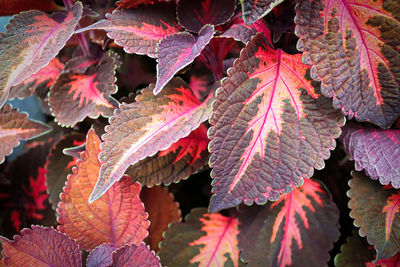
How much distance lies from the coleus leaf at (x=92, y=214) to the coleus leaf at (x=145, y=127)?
0.20ft

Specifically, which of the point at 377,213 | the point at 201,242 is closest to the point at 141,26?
the point at 201,242

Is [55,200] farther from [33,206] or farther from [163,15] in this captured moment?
[163,15]

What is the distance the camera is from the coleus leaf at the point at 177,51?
0.59 meters

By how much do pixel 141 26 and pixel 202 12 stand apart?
124 mm

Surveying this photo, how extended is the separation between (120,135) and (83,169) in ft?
0.31

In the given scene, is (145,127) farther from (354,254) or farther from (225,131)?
(354,254)

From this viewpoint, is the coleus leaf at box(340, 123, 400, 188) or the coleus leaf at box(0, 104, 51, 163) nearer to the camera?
the coleus leaf at box(340, 123, 400, 188)

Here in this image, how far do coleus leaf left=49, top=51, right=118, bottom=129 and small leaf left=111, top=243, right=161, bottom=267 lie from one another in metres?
0.26

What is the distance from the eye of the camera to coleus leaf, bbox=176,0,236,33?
71 centimetres

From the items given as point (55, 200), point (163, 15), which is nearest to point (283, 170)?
point (163, 15)

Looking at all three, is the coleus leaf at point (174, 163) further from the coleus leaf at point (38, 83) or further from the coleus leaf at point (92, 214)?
the coleus leaf at point (38, 83)

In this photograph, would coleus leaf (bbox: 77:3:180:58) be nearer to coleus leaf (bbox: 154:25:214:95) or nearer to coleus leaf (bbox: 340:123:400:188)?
coleus leaf (bbox: 154:25:214:95)

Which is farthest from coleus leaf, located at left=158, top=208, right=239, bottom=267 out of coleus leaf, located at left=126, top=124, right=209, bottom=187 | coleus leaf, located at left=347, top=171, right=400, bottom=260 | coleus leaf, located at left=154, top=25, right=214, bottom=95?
coleus leaf, located at left=154, top=25, right=214, bottom=95

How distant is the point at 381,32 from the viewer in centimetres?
62
